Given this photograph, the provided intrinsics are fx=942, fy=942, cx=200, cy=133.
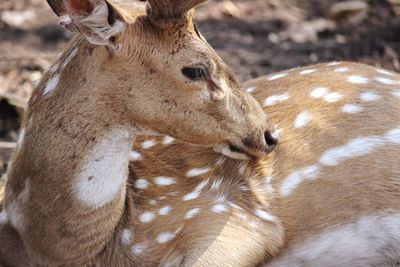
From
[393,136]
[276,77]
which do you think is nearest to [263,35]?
[276,77]

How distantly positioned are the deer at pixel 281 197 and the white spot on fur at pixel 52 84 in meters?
0.56

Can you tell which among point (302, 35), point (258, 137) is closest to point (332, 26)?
point (302, 35)

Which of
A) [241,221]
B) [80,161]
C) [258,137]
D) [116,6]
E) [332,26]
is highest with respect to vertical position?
[116,6]

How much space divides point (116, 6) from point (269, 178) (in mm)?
1006

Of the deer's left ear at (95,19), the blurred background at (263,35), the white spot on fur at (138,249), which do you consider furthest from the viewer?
the blurred background at (263,35)

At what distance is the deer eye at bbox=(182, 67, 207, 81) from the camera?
11.4 feet

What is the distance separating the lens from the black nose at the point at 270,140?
3.68 m

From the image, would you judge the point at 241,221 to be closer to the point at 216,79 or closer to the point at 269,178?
the point at 269,178

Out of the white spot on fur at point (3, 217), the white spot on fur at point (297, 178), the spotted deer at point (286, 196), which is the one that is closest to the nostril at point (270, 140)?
the spotted deer at point (286, 196)

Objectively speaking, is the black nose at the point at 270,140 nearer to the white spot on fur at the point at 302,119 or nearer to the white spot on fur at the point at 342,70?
the white spot on fur at the point at 302,119

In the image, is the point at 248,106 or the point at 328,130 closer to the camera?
the point at 248,106

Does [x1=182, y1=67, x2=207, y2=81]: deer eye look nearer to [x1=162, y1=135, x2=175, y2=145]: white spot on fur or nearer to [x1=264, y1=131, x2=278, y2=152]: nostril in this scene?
[x1=264, y1=131, x2=278, y2=152]: nostril

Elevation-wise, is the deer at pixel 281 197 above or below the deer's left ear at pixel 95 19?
below

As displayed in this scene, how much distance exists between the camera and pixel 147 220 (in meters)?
3.84
